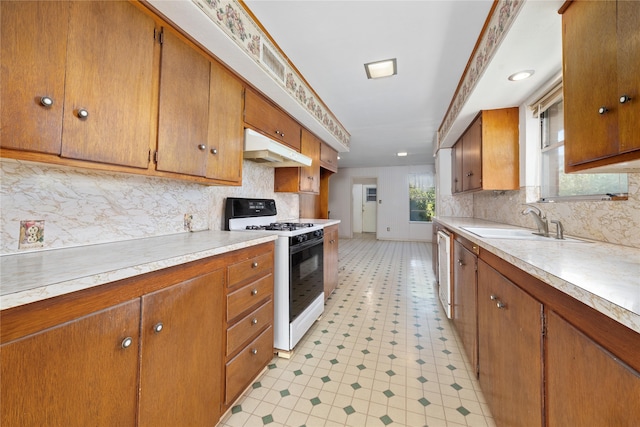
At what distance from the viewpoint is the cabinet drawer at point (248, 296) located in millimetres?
1326

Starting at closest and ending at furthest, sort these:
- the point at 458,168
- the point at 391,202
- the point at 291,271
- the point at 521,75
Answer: the point at 521,75, the point at 291,271, the point at 458,168, the point at 391,202

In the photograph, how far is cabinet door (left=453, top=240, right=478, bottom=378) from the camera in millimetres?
1568

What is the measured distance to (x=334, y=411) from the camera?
53.4 inches

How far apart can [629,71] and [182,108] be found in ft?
6.21

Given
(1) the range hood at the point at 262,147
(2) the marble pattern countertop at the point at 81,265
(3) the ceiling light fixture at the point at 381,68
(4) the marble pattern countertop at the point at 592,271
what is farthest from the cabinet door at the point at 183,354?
(3) the ceiling light fixture at the point at 381,68

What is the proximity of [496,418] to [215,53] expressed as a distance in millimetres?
2549

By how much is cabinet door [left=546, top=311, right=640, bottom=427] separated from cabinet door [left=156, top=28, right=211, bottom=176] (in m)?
1.76

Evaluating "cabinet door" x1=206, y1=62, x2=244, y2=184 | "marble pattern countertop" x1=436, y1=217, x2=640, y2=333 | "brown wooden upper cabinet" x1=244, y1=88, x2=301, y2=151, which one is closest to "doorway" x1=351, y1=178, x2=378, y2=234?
"brown wooden upper cabinet" x1=244, y1=88, x2=301, y2=151

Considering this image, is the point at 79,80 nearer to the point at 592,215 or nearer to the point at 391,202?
the point at 592,215

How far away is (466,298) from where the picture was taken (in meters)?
1.76

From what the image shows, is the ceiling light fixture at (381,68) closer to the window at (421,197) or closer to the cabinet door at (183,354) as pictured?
the cabinet door at (183,354)

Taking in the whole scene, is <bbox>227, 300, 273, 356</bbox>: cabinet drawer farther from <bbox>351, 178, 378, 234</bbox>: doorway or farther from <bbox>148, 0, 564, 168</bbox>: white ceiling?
<bbox>351, 178, 378, 234</bbox>: doorway

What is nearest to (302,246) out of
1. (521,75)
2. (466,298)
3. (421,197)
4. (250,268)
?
(250,268)

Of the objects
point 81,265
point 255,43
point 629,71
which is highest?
point 255,43
